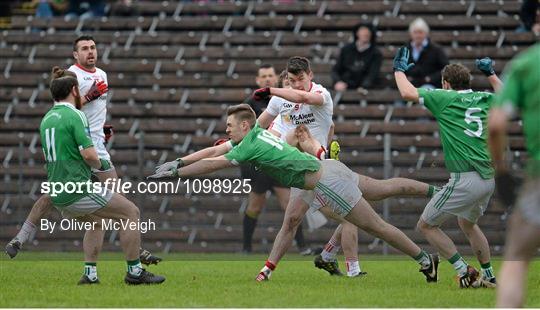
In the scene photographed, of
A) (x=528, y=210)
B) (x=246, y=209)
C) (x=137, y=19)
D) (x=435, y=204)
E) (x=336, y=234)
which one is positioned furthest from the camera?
(x=137, y=19)

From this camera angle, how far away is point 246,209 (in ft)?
58.6

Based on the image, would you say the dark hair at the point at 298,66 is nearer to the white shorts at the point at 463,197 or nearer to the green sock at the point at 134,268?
the white shorts at the point at 463,197

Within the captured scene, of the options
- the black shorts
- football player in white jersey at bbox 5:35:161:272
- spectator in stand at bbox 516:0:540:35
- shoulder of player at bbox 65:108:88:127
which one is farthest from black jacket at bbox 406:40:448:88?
shoulder of player at bbox 65:108:88:127

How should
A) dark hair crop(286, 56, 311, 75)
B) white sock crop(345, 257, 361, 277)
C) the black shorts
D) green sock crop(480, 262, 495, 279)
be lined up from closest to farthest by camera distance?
green sock crop(480, 262, 495, 279)
dark hair crop(286, 56, 311, 75)
white sock crop(345, 257, 361, 277)
the black shorts

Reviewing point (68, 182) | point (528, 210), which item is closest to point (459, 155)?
point (68, 182)

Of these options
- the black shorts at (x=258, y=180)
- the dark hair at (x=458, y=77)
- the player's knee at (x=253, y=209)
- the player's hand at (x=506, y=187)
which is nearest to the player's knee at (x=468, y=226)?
the dark hair at (x=458, y=77)

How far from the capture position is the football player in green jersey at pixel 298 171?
463 inches

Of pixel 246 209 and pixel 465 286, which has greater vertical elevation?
pixel 246 209

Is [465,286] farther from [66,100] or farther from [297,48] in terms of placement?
[297,48]

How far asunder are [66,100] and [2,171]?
A: 25.5 ft

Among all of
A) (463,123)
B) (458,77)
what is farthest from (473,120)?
(458,77)

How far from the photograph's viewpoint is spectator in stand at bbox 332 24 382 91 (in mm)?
19547

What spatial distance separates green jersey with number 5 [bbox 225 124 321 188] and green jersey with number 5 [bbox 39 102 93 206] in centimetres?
137

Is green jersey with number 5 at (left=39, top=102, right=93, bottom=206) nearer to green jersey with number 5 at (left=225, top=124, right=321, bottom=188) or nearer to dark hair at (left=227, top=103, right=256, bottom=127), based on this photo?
green jersey with number 5 at (left=225, top=124, right=321, bottom=188)
